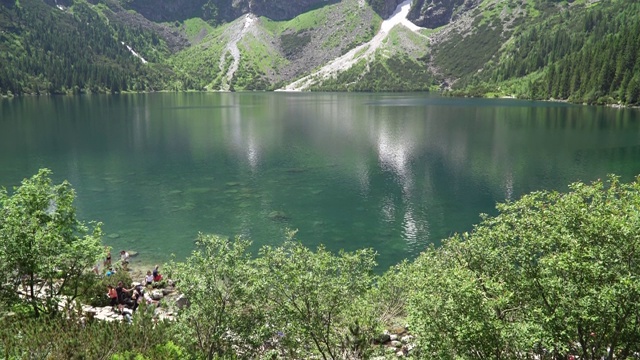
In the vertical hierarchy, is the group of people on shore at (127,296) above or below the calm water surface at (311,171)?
below

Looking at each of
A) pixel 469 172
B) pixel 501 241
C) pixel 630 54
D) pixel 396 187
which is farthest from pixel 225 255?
pixel 630 54

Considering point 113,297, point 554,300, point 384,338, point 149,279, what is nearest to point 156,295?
point 149,279

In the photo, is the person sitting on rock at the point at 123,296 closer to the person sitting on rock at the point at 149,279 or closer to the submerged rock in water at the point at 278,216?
the person sitting on rock at the point at 149,279

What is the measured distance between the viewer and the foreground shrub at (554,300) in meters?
15.9

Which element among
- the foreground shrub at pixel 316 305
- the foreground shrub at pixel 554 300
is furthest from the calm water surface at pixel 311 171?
the foreground shrub at pixel 554 300

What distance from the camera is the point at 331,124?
518 ft

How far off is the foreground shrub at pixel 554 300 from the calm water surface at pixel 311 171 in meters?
27.0

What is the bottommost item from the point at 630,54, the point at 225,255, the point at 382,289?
the point at 382,289

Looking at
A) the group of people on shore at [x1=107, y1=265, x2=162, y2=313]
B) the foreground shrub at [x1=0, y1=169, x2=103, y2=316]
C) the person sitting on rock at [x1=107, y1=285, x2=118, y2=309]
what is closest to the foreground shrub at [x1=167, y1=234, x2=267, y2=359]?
the foreground shrub at [x1=0, y1=169, x2=103, y2=316]

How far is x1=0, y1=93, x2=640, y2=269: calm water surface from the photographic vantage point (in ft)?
182

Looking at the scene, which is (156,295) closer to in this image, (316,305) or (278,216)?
(316,305)

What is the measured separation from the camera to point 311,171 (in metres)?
84.8

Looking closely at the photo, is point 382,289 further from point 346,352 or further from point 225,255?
point 225,255

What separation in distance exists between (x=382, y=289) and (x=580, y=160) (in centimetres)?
7887
